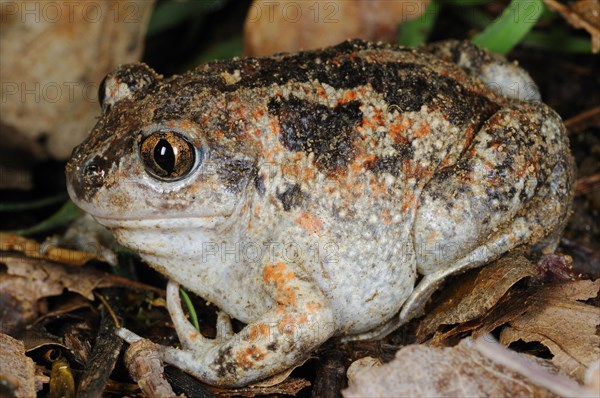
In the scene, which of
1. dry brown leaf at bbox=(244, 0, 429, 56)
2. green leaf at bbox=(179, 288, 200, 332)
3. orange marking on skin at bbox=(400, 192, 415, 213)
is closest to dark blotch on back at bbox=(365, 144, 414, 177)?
orange marking on skin at bbox=(400, 192, 415, 213)

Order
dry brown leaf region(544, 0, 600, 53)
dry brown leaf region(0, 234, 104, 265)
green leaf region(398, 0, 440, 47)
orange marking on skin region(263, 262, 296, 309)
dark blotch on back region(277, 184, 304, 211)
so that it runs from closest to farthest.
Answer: orange marking on skin region(263, 262, 296, 309) < dark blotch on back region(277, 184, 304, 211) < dry brown leaf region(0, 234, 104, 265) < dry brown leaf region(544, 0, 600, 53) < green leaf region(398, 0, 440, 47)

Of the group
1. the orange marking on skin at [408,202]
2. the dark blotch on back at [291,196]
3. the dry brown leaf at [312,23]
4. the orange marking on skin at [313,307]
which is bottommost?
the orange marking on skin at [313,307]

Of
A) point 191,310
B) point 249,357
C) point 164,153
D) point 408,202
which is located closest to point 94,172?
point 164,153

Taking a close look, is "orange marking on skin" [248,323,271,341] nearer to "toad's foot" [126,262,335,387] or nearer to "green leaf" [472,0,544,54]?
"toad's foot" [126,262,335,387]

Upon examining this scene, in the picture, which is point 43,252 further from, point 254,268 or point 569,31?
point 569,31

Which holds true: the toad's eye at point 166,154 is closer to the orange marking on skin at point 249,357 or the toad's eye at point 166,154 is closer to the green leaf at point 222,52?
the orange marking on skin at point 249,357

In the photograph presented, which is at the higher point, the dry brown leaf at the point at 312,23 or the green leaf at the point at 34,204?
the dry brown leaf at the point at 312,23

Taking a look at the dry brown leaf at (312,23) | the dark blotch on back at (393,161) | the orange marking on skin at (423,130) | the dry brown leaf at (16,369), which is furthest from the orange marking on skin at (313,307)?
the dry brown leaf at (312,23)
